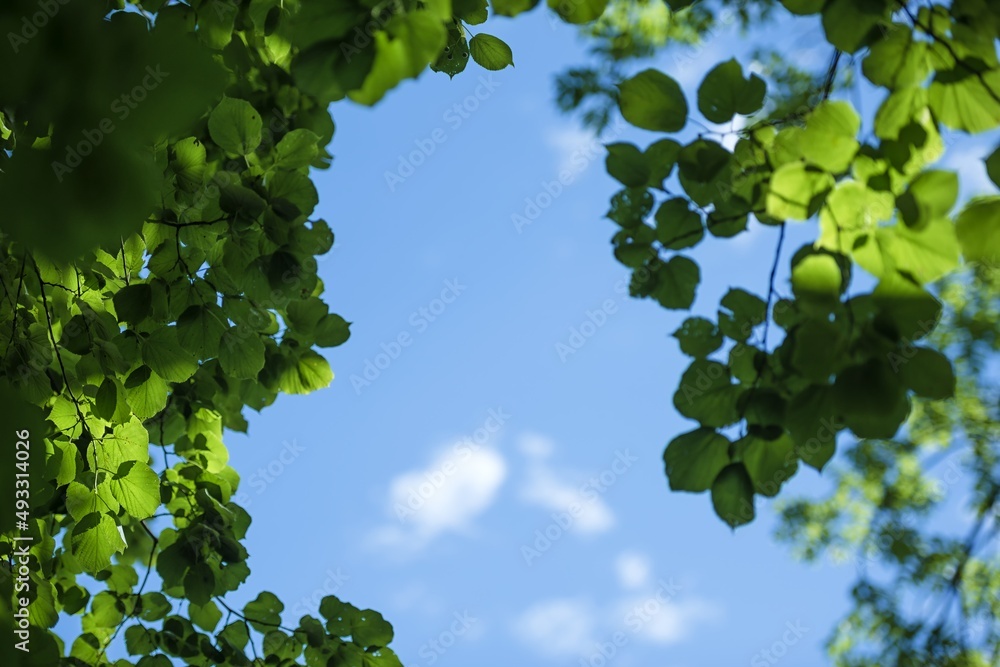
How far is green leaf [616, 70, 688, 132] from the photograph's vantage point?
1.27 meters

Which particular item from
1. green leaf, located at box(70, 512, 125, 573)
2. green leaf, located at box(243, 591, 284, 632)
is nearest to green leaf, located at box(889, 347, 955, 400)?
green leaf, located at box(70, 512, 125, 573)

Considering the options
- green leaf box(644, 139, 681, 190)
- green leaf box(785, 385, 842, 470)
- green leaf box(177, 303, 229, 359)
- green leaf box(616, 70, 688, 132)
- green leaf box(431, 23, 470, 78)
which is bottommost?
green leaf box(785, 385, 842, 470)

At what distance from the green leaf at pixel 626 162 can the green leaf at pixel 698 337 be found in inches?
11.7

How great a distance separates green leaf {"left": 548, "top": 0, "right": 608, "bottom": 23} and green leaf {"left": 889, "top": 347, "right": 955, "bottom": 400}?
0.69 m

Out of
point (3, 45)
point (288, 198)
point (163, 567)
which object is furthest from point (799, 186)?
point (163, 567)

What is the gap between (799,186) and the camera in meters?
1.13

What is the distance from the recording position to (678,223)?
4.96ft

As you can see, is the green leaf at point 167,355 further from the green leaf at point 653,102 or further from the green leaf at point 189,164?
the green leaf at point 653,102

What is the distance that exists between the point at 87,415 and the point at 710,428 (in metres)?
1.69

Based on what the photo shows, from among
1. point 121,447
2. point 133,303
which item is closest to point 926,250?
point 133,303

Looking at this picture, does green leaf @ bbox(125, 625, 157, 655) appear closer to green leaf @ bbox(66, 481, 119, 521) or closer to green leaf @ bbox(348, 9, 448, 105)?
green leaf @ bbox(66, 481, 119, 521)

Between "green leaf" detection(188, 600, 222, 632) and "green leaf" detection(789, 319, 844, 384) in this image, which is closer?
"green leaf" detection(789, 319, 844, 384)

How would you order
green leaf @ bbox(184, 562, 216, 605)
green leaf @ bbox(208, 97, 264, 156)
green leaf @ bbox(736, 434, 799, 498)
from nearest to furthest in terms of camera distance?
green leaf @ bbox(736, 434, 799, 498), green leaf @ bbox(208, 97, 264, 156), green leaf @ bbox(184, 562, 216, 605)

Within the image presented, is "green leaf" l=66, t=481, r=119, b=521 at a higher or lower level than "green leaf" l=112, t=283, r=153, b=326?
lower
